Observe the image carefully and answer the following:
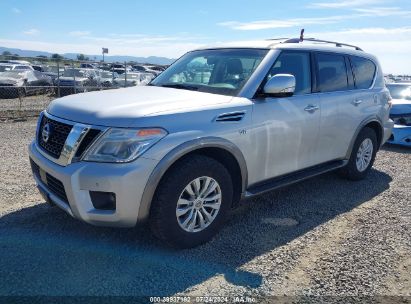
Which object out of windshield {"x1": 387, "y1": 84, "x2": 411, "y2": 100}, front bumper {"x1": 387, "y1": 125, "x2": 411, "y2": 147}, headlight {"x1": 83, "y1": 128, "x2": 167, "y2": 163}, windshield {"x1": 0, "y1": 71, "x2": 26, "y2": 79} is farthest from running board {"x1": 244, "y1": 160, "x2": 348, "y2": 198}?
windshield {"x1": 0, "y1": 71, "x2": 26, "y2": 79}

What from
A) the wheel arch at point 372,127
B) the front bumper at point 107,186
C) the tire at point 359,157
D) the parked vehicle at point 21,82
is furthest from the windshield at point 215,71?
the parked vehicle at point 21,82

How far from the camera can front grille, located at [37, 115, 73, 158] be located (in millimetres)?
3281

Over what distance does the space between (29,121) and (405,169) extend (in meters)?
9.14

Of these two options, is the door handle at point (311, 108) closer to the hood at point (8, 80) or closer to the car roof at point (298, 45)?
the car roof at point (298, 45)

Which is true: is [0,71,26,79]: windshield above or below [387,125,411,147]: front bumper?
above

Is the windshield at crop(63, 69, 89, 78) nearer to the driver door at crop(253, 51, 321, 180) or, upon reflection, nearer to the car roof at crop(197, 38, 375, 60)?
the car roof at crop(197, 38, 375, 60)

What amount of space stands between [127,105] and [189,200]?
0.97 meters

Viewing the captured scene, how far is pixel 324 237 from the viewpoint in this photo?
387cm

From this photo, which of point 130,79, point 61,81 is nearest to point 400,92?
point 130,79

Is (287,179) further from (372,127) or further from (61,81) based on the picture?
(61,81)

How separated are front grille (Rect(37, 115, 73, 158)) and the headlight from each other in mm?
393

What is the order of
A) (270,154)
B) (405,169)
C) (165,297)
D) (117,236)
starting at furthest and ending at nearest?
(405,169) → (270,154) → (117,236) → (165,297)

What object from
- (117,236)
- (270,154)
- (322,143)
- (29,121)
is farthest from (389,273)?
(29,121)

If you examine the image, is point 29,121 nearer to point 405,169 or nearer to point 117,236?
point 117,236
